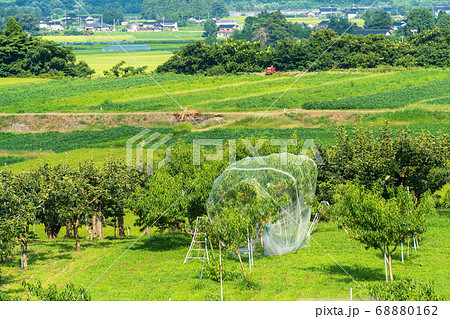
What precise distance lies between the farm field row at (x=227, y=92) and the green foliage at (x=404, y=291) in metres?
65.2

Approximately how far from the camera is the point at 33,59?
120250 mm

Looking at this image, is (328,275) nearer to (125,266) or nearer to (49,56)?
(125,266)

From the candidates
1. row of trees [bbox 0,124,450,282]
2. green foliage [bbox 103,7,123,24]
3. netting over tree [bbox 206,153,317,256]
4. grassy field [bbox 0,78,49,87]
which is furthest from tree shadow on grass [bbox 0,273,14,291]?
green foliage [bbox 103,7,123,24]

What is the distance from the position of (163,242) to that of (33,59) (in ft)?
310

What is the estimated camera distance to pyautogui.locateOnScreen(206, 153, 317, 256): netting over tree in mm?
25359

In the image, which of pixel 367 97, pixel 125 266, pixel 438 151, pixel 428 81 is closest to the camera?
pixel 125 266

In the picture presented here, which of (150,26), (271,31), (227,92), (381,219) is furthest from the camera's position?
(150,26)

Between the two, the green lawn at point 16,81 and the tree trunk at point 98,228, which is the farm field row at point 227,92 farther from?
the tree trunk at point 98,228

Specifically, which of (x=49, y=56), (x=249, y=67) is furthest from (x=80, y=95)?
(x=249, y=67)

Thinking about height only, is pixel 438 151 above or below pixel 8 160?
above

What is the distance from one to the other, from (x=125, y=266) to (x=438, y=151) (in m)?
21.7

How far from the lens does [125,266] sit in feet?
100

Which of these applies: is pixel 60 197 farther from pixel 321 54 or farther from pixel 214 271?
pixel 321 54

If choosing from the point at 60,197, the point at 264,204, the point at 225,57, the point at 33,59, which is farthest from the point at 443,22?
the point at 264,204
